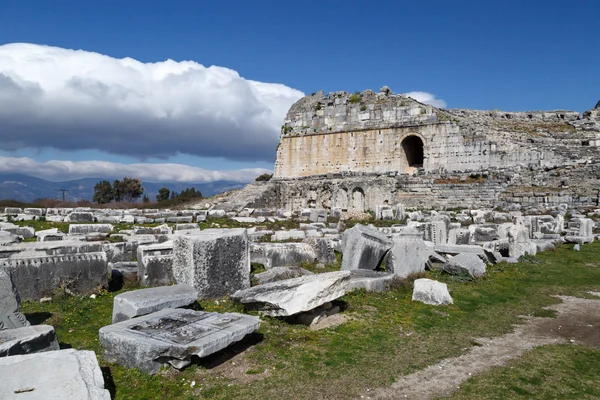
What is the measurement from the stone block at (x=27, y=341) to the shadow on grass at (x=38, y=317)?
60.1 inches

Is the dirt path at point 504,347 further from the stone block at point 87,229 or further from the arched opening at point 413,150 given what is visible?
the arched opening at point 413,150

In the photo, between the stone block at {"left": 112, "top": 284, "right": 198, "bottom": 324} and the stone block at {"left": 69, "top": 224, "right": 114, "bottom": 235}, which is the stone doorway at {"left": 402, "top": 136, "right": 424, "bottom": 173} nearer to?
the stone block at {"left": 69, "top": 224, "right": 114, "bottom": 235}

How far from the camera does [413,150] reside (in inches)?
1410

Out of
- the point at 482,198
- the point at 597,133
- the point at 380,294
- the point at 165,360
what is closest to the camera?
the point at 165,360

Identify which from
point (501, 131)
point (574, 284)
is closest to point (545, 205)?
point (501, 131)

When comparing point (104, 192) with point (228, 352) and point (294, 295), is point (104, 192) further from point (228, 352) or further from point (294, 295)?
point (228, 352)

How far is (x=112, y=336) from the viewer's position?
455 centimetres

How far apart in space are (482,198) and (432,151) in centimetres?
673

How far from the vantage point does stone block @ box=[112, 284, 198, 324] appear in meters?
5.44

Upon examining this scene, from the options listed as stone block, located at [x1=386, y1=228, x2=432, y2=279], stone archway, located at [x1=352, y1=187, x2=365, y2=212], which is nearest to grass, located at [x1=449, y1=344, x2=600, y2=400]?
stone block, located at [x1=386, y1=228, x2=432, y2=279]

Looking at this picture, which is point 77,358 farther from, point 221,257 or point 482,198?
point 482,198

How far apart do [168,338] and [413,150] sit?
33.5 m

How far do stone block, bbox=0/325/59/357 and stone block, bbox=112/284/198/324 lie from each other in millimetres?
1021

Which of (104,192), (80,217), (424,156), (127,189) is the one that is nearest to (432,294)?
(80,217)
